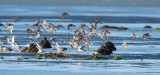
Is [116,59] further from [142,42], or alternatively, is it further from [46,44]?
[142,42]

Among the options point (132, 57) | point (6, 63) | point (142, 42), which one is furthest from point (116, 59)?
point (142, 42)

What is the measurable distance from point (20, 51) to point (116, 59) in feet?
22.9

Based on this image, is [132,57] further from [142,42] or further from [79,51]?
[142,42]

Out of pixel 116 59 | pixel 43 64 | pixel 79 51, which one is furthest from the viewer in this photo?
pixel 79 51

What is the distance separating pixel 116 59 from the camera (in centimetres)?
5134

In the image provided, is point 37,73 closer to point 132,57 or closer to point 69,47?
point 132,57

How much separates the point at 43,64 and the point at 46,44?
10913mm

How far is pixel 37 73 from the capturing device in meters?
43.8

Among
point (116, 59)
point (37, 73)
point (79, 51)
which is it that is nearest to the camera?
point (37, 73)

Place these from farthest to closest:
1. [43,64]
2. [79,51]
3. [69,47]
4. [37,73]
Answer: [69,47], [79,51], [43,64], [37,73]

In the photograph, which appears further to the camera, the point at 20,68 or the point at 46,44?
the point at 46,44

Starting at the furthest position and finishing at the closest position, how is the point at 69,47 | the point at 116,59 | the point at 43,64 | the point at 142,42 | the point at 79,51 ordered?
the point at 142,42
the point at 69,47
the point at 79,51
the point at 116,59
the point at 43,64

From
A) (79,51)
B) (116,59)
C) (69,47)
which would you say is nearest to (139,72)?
(116,59)

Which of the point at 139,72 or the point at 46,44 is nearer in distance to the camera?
the point at 139,72
